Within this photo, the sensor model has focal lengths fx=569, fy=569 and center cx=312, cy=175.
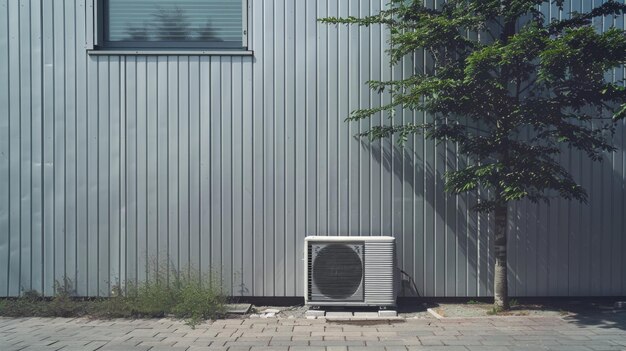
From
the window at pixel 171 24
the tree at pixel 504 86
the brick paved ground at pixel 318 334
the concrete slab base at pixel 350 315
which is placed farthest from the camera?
the window at pixel 171 24

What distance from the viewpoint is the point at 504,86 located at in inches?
262

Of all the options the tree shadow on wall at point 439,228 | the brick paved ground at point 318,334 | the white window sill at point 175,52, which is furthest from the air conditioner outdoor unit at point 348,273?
the white window sill at point 175,52

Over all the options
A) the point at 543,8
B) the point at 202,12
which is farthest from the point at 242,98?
the point at 543,8

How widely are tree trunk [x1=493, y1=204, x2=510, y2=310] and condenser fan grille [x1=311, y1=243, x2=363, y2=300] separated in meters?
1.71

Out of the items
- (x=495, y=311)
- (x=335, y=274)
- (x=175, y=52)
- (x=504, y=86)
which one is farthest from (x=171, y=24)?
(x=495, y=311)

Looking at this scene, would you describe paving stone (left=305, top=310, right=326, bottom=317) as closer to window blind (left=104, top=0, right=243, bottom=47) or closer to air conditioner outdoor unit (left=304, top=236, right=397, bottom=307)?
air conditioner outdoor unit (left=304, top=236, right=397, bottom=307)

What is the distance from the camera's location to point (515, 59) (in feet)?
21.0

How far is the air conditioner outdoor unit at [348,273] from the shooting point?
7.16 m

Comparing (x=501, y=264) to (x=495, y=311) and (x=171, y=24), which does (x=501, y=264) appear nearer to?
(x=495, y=311)

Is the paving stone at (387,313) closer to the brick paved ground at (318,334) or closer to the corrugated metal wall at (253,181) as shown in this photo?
the brick paved ground at (318,334)

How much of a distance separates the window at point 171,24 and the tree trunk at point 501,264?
417cm

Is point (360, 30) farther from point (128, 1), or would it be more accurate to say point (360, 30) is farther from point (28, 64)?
point (28, 64)

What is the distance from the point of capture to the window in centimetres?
793

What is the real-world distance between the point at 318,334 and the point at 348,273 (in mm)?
1132
